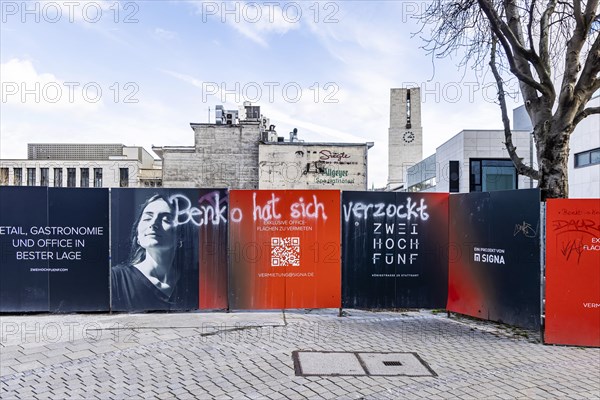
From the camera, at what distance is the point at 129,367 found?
5422 millimetres

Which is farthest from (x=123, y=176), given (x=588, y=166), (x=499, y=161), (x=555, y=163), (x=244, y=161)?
(x=555, y=163)

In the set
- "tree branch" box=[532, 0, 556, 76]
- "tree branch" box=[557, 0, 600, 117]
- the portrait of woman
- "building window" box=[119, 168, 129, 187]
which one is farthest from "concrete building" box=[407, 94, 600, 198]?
"building window" box=[119, 168, 129, 187]

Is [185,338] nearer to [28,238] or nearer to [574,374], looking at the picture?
[28,238]

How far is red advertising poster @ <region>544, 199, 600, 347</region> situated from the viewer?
649cm

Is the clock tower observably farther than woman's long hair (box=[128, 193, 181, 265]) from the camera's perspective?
Yes

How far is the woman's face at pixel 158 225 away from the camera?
318 inches

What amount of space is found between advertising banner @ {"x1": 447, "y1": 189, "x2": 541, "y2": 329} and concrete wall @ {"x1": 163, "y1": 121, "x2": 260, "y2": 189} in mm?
46209

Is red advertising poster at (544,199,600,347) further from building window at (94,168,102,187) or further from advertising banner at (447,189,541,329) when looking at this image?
building window at (94,168,102,187)

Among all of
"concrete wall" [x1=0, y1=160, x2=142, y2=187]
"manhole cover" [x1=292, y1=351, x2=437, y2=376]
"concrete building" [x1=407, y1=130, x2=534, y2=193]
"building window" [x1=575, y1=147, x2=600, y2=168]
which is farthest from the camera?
"concrete wall" [x1=0, y1=160, x2=142, y2=187]

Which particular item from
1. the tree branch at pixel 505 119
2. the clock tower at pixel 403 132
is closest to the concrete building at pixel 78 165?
the clock tower at pixel 403 132

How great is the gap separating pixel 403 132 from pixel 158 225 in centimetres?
7142

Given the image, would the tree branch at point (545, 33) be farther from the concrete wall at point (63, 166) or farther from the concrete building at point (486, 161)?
the concrete wall at point (63, 166)

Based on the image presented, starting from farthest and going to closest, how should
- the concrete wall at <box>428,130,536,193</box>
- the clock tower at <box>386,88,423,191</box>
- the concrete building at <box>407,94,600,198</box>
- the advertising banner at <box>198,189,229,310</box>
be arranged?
the clock tower at <box>386,88,423,191</box> → the concrete wall at <box>428,130,536,193</box> → the concrete building at <box>407,94,600,198</box> → the advertising banner at <box>198,189,229,310</box>

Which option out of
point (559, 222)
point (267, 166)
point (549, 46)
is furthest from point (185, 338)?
point (267, 166)
